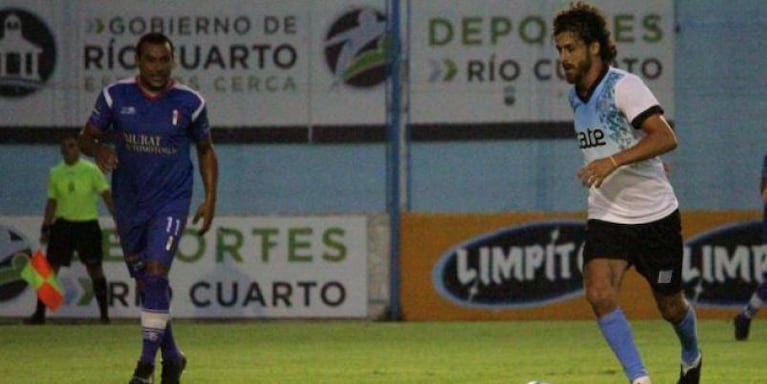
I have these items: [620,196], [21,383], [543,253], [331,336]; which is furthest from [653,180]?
[543,253]

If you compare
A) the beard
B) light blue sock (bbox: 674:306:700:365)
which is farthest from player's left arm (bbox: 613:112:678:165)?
light blue sock (bbox: 674:306:700:365)

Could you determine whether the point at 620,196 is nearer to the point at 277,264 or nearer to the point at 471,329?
the point at 471,329

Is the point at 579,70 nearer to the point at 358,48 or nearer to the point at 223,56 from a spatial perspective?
the point at 358,48

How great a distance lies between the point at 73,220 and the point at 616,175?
423 inches

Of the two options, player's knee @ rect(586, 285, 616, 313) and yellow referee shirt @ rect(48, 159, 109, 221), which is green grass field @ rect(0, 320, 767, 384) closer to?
yellow referee shirt @ rect(48, 159, 109, 221)

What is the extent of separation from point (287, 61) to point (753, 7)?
5002 mm

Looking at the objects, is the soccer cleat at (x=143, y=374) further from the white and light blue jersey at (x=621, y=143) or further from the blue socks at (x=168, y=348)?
the white and light blue jersey at (x=621, y=143)

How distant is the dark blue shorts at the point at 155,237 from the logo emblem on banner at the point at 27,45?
9.13 m

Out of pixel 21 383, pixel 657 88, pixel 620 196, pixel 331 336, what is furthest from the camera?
pixel 657 88

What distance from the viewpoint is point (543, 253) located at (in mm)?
18734

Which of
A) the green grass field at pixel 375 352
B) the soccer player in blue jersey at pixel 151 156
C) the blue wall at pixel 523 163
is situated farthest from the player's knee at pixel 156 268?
the blue wall at pixel 523 163

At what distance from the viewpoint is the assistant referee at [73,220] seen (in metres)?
18.5

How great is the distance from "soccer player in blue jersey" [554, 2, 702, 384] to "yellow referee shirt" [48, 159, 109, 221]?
10.6 m

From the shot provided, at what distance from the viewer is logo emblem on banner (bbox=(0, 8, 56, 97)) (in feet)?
62.3
